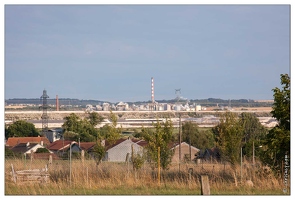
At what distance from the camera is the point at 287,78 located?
1333 cm

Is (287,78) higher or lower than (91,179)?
higher

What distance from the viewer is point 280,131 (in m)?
12.8

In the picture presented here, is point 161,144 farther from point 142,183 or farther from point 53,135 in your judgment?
point 53,135

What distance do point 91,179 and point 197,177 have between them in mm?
2829

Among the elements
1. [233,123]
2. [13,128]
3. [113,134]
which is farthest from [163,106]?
[233,123]

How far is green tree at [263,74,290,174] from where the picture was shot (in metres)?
12.9

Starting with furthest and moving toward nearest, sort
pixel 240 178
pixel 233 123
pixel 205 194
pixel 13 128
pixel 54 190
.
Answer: pixel 13 128
pixel 233 123
pixel 240 178
pixel 54 190
pixel 205 194

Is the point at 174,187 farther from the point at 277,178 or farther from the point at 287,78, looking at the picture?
the point at 287,78

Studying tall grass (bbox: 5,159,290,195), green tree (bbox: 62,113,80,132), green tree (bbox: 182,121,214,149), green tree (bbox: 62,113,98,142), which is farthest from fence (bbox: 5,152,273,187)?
green tree (bbox: 62,113,80,132)

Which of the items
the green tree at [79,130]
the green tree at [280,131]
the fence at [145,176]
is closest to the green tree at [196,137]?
the green tree at [79,130]

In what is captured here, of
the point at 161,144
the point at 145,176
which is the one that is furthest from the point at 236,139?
the point at 145,176

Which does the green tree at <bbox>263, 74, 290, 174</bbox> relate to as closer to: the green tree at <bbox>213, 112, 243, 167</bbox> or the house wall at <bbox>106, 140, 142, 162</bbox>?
the green tree at <bbox>213, 112, 243, 167</bbox>

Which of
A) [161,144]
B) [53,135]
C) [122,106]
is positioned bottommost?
[53,135]

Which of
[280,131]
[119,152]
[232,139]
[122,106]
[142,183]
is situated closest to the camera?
[280,131]
